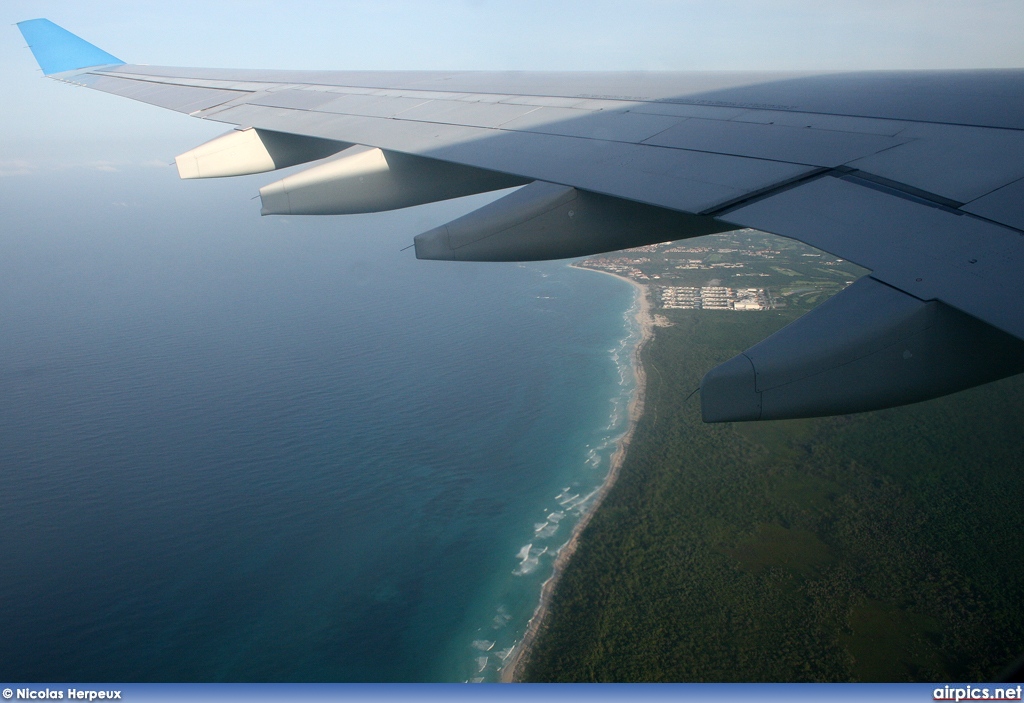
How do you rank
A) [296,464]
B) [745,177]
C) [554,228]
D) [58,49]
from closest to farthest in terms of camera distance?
1. [745,177]
2. [554,228]
3. [58,49]
4. [296,464]

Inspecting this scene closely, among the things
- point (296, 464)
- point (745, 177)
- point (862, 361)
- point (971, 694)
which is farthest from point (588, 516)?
point (862, 361)

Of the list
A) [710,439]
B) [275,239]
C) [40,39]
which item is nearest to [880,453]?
[710,439]

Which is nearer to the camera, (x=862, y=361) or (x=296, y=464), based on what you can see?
(x=862, y=361)

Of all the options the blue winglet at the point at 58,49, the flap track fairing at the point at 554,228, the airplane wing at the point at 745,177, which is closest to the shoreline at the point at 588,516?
the flap track fairing at the point at 554,228

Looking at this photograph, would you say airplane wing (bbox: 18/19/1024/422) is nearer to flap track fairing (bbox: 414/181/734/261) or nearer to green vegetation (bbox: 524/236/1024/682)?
flap track fairing (bbox: 414/181/734/261)

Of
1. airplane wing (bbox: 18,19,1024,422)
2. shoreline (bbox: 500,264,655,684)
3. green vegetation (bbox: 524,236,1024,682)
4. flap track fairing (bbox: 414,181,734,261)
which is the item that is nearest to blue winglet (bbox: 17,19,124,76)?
airplane wing (bbox: 18,19,1024,422)

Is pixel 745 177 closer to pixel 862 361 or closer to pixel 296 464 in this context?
pixel 862 361
